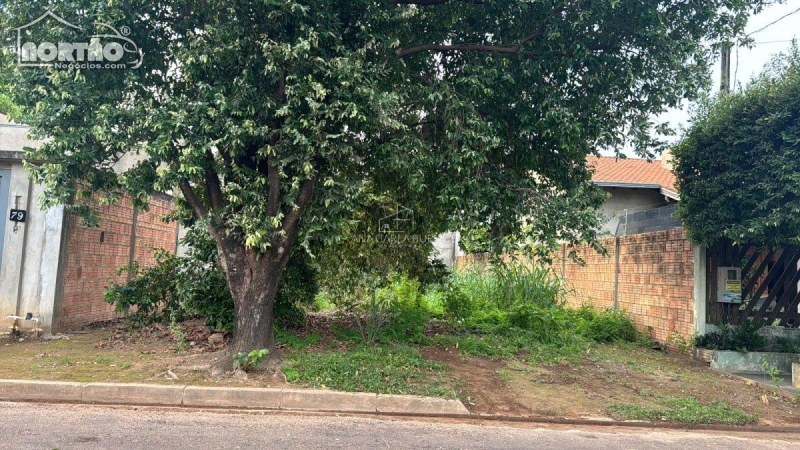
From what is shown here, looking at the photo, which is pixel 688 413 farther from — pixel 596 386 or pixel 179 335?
pixel 179 335

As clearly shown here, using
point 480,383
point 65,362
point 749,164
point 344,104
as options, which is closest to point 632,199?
point 749,164

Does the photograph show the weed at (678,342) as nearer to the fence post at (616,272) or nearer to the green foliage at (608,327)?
the green foliage at (608,327)

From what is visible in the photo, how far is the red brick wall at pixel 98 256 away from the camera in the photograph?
9.33m

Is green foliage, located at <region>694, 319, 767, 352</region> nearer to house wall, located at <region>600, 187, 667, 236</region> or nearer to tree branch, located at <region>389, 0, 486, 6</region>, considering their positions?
tree branch, located at <region>389, 0, 486, 6</region>

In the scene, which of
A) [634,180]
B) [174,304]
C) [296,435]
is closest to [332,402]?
[296,435]

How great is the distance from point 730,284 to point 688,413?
348 cm

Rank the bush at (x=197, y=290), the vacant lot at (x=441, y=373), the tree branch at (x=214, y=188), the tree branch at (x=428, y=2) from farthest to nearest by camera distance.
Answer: the bush at (x=197, y=290) < the tree branch at (x=428, y=2) < the tree branch at (x=214, y=188) < the vacant lot at (x=441, y=373)

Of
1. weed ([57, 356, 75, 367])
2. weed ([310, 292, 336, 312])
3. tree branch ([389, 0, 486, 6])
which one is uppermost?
tree branch ([389, 0, 486, 6])

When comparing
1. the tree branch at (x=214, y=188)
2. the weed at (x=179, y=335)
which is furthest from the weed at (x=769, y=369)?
the weed at (x=179, y=335)

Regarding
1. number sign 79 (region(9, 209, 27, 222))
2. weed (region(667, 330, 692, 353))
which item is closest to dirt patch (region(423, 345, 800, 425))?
weed (region(667, 330, 692, 353))

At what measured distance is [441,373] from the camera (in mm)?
7164

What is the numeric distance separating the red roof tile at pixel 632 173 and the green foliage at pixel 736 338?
9.88m

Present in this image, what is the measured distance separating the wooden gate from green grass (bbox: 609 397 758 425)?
2912mm

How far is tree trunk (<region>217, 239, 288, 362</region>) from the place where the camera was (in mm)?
7039
